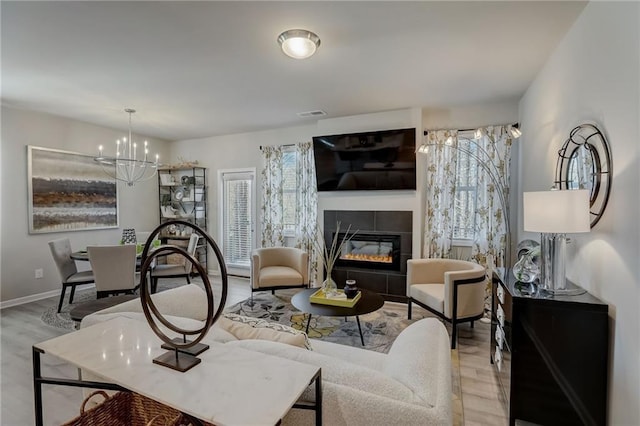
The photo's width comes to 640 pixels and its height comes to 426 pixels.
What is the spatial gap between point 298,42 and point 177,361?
7.48 feet

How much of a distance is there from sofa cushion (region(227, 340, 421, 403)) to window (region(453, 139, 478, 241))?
11.4ft

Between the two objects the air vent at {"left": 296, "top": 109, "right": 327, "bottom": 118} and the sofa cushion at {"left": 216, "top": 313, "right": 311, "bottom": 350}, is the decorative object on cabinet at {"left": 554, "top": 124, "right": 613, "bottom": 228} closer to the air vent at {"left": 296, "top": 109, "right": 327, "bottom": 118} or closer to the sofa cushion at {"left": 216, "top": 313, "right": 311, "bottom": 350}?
the sofa cushion at {"left": 216, "top": 313, "right": 311, "bottom": 350}

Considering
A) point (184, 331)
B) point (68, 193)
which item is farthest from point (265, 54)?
point (68, 193)

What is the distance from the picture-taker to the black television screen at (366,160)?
167 inches

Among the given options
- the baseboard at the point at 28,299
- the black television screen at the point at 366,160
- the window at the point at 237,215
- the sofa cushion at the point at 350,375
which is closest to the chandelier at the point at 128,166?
the window at the point at 237,215

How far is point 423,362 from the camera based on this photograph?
121 cm

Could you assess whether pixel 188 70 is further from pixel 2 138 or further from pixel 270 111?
pixel 2 138

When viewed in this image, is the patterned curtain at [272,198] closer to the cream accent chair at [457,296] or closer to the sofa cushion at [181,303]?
the cream accent chair at [457,296]

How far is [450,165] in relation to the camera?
4184 millimetres

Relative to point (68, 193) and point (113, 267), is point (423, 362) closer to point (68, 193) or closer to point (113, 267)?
point (113, 267)

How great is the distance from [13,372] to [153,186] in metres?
4.11

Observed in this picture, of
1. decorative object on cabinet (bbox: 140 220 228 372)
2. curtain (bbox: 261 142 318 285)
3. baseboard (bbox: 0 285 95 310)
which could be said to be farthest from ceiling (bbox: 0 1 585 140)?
baseboard (bbox: 0 285 95 310)

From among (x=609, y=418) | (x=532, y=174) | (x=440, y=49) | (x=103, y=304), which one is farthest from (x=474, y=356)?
(x=103, y=304)

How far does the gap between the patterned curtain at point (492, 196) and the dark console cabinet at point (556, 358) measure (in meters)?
2.09
